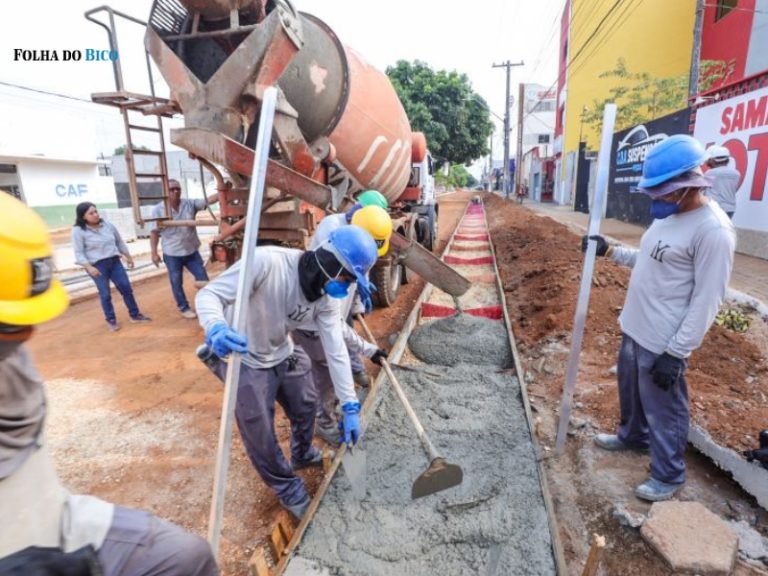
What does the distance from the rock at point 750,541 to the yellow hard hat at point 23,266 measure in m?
3.20

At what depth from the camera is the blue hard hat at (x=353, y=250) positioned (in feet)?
7.74

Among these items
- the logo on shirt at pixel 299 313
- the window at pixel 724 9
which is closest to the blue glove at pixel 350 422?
the logo on shirt at pixel 299 313

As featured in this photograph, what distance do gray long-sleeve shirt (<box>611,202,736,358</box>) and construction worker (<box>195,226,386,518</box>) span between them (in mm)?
1606

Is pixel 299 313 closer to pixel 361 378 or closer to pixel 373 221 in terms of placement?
pixel 373 221

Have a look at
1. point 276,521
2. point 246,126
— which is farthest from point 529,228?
point 276,521

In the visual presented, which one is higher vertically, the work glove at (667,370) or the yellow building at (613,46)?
the yellow building at (613,46)

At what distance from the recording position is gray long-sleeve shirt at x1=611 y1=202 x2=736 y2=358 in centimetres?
226

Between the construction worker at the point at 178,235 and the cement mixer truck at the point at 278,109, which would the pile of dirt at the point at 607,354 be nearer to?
the cement mixer truck at the point at 278,109

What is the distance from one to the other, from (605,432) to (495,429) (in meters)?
0.83

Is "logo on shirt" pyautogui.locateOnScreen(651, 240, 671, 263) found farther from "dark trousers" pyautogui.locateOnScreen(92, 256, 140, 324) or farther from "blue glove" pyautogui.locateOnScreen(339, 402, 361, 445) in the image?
"dark trousers" pyautogui.locateOnScreen(92, 256, 140, 324)

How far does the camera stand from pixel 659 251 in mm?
2480

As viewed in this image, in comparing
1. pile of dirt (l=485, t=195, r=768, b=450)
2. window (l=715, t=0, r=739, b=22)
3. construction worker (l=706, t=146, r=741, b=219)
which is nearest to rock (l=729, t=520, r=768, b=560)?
pile of dirt (l=485, t=195, r=768, b=450)

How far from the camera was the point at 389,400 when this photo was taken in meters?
3.84

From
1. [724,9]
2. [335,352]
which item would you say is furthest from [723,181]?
[724,9]
